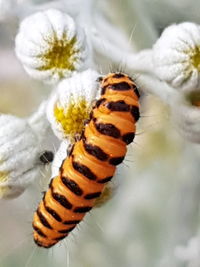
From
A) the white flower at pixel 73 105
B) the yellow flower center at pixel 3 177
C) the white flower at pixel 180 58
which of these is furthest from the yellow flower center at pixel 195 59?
the yellow flower center at pixel 3 177

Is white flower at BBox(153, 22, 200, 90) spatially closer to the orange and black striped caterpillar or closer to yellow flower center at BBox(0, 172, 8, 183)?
the orange and black striped caterpillar

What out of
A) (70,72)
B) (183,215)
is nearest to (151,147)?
(183,215)

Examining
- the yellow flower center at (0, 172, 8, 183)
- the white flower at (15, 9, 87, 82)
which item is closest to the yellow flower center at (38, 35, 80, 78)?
the white flower at (15, 9, 87, 82)

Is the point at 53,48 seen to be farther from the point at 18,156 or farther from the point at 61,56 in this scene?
the point at 18,156

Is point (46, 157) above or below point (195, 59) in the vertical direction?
below

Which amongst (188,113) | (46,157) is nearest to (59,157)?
(46,157)
